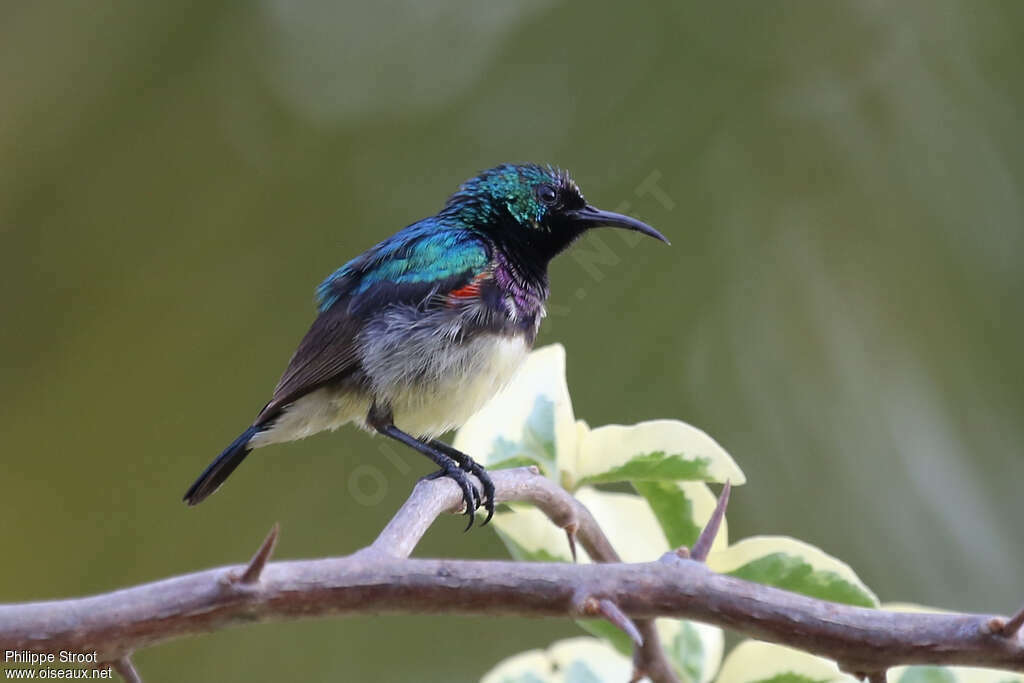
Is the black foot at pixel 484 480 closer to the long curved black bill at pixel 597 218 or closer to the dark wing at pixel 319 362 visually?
the dark wing at pixel 319 362

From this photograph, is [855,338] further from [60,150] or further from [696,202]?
[60,150]

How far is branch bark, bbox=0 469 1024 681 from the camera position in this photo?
810mm

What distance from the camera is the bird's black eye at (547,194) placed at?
237 cm

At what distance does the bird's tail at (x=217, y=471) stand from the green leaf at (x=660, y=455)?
0.84 m

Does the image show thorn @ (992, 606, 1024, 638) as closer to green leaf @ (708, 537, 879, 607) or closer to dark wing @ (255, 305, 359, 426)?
green leaf @ (708, 537, 879, 607)

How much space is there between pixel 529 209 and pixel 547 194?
0.06 m

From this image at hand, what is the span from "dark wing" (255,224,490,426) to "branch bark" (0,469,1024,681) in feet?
3.97

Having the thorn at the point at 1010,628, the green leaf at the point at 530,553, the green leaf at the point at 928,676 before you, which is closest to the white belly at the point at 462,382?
the green leaf at the point at 530,553

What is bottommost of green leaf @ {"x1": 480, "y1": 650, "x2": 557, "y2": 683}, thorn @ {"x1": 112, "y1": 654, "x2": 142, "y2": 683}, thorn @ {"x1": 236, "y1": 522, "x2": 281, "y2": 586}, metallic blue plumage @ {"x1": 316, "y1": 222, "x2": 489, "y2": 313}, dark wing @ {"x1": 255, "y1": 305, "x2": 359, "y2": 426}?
green leaf @ {"x1": 480, "y1": 650, "x2": 557, "y2": 683}

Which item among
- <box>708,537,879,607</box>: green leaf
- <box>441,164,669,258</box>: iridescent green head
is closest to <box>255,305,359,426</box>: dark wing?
<box>441,164,669,258</box>: iridescent green head

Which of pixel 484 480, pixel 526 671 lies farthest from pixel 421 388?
→ pixel 526 671

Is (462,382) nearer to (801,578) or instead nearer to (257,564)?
(801,578)

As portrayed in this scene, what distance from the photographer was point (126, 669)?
0.92 m

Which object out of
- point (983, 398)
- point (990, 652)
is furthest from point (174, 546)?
point (990, 652)
